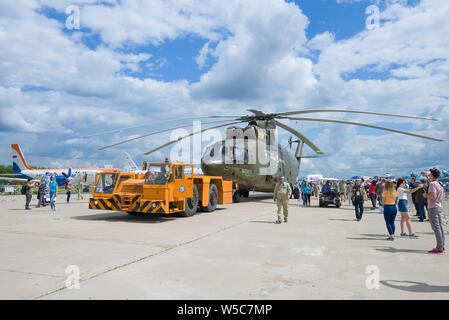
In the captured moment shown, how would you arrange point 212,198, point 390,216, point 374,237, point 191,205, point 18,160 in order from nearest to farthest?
1. point 390,216
2. point 374,237
3. point 191,205
4. point 212,198
5. point 18,160

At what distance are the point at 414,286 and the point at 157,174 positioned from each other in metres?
8.37

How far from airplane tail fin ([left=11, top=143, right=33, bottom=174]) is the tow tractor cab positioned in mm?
32903

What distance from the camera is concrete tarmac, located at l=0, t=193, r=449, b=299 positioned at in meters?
4.14

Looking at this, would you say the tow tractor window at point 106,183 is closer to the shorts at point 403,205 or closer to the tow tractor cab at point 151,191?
the tow tractor cab at point 151,191

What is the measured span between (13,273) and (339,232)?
→ 8.04 meters

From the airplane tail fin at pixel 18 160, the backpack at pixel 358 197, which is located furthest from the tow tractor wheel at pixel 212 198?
the airplane tail fin at pixel 18 160

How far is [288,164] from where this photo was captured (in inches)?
899

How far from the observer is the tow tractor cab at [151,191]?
10602 mm

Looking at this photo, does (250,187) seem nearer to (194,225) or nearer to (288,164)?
(288,164)

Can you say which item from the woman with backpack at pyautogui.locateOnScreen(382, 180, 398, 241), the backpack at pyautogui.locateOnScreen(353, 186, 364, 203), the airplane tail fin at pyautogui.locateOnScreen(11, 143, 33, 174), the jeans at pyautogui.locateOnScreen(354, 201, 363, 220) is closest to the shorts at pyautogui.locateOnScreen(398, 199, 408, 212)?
the woman with backpack at pyautogui.locateOnScreen(382, 180, 398, 241)

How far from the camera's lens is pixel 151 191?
10.7 m

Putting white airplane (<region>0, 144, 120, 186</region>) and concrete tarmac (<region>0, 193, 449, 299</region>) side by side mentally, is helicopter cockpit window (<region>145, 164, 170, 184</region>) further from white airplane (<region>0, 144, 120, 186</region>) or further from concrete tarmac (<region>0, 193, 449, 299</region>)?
white airplane (<region>0, 144, 120, 186</region>)

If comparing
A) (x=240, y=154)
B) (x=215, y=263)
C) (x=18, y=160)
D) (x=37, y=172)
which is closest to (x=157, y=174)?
(x=215, y=263)

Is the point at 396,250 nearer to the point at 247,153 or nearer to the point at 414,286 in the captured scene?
the point at 414,286
